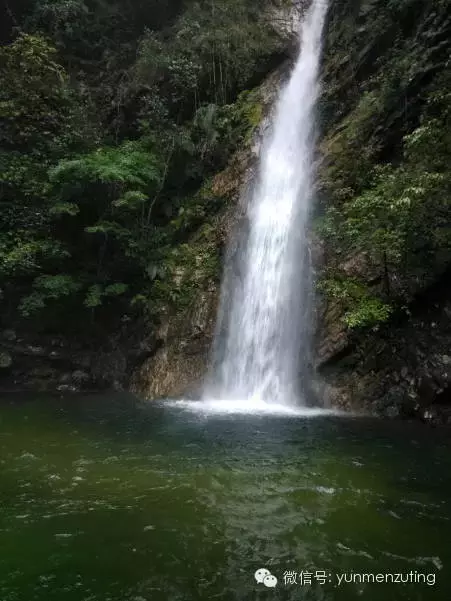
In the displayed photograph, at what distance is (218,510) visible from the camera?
493 centimetres

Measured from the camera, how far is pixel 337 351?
34.1 feet

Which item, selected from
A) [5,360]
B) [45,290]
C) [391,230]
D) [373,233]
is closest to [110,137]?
[45,290]

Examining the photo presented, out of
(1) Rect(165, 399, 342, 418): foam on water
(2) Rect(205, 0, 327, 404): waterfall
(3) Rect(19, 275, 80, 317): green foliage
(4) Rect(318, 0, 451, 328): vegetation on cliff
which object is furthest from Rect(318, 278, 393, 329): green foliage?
(3) Rect(19, 275, 80, 317): green foliage

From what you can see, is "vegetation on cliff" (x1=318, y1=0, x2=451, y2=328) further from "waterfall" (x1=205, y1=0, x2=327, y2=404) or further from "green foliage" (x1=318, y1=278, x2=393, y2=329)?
"waterfall" (x1=205, y1=0, x2=327, y2=404)

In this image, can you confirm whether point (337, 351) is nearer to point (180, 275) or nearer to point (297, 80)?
point (180, 275)

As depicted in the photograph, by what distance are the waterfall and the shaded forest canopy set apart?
1704mm

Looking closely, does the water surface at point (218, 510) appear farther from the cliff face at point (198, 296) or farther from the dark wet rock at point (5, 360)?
the dark wet rock at point (5, 360)

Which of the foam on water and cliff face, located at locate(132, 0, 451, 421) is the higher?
cliff face, located at locate(132, 0, 451, 421)

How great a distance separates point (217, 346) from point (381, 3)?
1116cm

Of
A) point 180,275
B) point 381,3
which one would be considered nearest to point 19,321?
point 180,275

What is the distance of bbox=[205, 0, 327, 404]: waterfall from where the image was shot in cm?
1132

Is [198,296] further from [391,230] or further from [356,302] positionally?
[391,230]

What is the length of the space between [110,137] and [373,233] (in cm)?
1075

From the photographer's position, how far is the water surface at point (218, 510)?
3.61 meters
